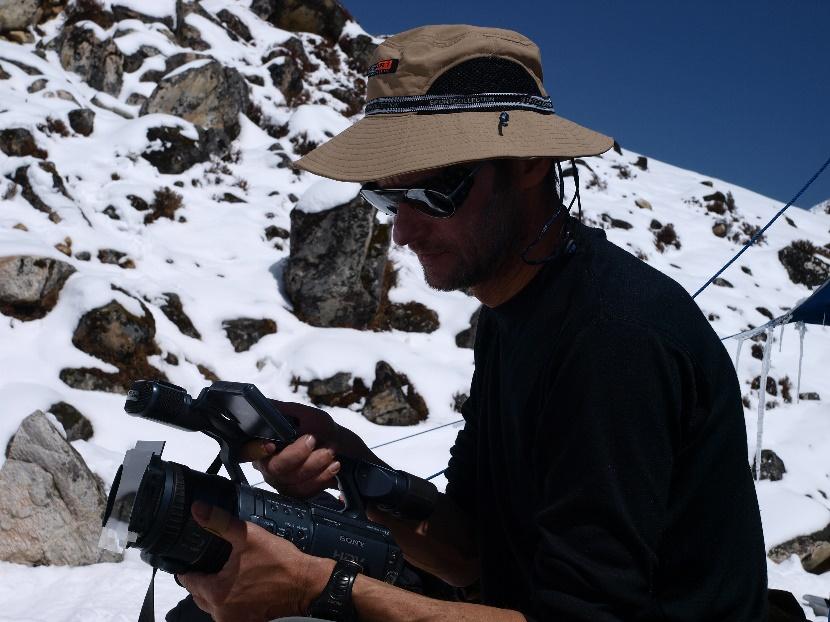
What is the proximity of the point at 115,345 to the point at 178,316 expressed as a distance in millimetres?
1450

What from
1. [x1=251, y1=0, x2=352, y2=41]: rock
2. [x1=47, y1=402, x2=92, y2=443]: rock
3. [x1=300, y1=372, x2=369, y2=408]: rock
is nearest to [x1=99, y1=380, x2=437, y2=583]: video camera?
[x1=47, y1=402, x2=92, y2=443]: rock

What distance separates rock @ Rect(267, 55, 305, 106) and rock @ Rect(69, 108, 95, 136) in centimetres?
713

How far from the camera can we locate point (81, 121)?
1321 cm

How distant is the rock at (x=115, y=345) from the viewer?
692 centimetres

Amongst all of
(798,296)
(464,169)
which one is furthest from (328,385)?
(798,296)

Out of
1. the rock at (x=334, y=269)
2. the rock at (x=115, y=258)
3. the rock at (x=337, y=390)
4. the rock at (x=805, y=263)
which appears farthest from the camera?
the rock at (x=805, y=263)

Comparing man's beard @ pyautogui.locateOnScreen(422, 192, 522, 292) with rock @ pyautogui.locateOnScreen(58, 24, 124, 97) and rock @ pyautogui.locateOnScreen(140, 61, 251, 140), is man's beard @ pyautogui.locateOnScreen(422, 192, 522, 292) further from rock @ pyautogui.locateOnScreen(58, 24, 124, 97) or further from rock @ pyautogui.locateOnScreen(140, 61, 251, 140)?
rock @ pyautogui.locateOnScreen(58, 24, 124, 97)

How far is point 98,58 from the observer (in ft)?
53.8

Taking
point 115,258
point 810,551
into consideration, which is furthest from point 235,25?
point 810,551

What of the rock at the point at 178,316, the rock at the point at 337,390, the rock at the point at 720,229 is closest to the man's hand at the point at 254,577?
the rock at the point at 337,390

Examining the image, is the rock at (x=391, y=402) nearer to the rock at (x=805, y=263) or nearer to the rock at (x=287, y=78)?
the rock at (x=287, y=78)

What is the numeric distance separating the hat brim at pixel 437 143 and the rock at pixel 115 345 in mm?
6016

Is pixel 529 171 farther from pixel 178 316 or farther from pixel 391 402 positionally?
pixel 178 316

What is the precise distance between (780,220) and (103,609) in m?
25.6
